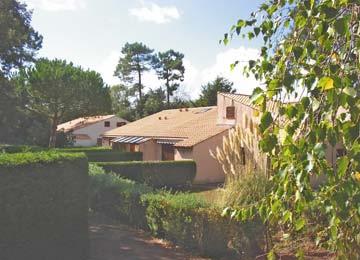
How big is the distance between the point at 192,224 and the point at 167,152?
2004 cm

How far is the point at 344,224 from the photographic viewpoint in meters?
1.91

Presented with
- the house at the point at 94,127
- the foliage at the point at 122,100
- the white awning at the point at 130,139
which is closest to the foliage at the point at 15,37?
the white awning at the point at 130,139

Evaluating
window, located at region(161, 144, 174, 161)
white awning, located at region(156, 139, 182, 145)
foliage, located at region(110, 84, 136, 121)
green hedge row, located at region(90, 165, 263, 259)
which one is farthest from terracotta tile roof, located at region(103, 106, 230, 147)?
foliage, located at region(110, 84, 136, 121)

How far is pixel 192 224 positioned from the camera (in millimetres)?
9039

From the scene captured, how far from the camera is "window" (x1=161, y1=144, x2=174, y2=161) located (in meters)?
28.4

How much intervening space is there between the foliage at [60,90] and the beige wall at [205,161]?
63.2 feet

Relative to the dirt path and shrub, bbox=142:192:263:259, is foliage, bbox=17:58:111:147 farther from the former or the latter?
shrub, bbox=142:192:263:259

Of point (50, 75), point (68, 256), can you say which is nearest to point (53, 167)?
point (68, 256)

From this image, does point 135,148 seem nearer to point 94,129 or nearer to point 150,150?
point 150,150

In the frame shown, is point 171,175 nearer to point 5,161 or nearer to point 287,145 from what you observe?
point 5,161

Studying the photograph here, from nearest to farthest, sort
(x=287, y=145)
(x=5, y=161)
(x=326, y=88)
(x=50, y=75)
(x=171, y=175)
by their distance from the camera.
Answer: (x=326, y=88)
(x=287, y=145)
(x=5, y=161)
(x=171, y=175)
(x=50, y=75)

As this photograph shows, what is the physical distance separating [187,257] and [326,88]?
316 inches

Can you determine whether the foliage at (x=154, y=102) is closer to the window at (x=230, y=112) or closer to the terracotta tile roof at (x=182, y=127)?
the terracotta tile roof at (x=182, y=127)

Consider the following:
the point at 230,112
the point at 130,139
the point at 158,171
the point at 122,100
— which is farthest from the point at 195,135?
the point at 122,100
